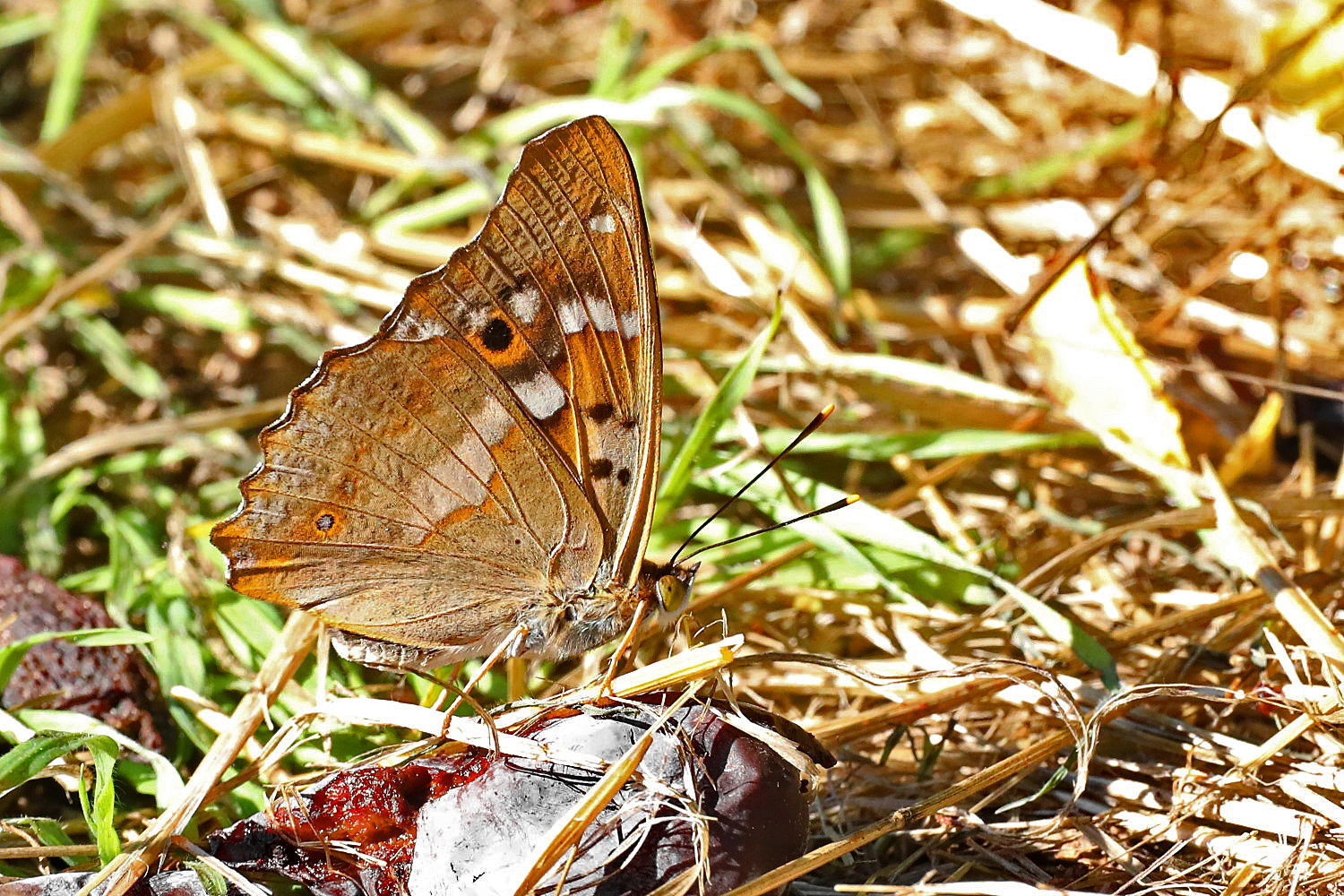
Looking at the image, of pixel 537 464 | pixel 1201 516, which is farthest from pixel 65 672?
pixel 1201 516

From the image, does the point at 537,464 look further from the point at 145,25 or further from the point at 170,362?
the point at 145,25

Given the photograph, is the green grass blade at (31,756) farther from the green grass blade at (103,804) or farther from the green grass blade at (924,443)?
the green grass blade at (924,443)

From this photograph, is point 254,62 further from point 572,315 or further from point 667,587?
point 667,587

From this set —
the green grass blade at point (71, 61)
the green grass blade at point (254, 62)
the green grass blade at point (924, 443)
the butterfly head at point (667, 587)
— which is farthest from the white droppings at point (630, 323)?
the green grass blade at point (71, 61)

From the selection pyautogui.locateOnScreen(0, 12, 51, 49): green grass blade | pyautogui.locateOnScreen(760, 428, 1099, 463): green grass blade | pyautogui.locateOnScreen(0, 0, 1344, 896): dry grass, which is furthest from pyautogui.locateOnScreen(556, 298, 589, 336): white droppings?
pyautogui.locateOnScreen(0, 12, 51, 49): green grass blade

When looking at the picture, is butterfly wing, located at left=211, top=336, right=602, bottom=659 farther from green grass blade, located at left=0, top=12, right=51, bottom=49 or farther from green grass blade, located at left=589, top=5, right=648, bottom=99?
green grass blade, located at left=0, top=12, right=51, bottom=49

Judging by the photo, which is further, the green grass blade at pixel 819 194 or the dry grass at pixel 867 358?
the green grass blade at pixel 819 194
